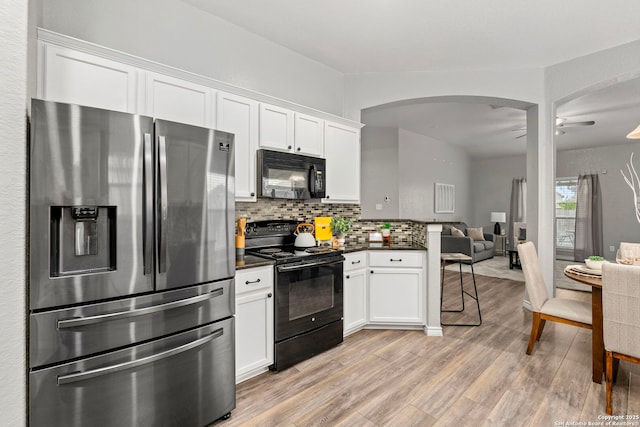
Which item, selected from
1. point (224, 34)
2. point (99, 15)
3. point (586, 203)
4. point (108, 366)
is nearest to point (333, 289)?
point (108, 366)

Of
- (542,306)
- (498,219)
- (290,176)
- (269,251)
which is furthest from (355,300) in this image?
(498,219)

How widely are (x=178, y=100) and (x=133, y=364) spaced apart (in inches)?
69.4

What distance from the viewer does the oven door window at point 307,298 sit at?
2.56 m

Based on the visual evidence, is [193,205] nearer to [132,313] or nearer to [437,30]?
[132,313]

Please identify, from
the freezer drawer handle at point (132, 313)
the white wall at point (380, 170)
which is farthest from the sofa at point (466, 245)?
the freezer drawer handle at point (132, 313)

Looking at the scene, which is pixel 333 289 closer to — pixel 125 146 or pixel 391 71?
pixel 125 146

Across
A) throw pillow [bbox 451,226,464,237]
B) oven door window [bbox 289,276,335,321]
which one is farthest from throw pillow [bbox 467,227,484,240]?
oven door window [bbox 289,276,335,321]

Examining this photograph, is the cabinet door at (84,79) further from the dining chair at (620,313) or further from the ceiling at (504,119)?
the dining chair at (620,313)

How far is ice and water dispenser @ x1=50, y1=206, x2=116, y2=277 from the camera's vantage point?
1.44m

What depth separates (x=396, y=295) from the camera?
3393 mm

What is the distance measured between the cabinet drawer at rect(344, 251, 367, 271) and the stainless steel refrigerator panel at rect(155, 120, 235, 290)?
4.58 ft

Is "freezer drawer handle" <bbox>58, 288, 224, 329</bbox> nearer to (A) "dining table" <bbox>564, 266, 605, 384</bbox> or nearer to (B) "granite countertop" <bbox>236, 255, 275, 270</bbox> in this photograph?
(B) "granite countertop" <bbox>236, 255, 275, 270</bbox>

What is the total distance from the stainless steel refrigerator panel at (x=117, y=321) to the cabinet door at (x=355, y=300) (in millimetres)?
1520

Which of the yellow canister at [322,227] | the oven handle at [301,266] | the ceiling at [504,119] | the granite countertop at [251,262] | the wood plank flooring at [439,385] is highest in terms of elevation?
the ceiling at [504,119]
